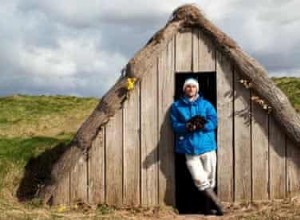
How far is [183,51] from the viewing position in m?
11.6

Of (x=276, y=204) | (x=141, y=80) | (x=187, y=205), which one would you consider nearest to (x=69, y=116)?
(x=187, y=205)

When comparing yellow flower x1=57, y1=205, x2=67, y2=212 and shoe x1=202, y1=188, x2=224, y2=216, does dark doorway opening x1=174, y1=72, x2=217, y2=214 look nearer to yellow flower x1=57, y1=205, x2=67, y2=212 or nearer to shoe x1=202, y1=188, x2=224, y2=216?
shoe x1=202, y1=188, x2=224, y2=216

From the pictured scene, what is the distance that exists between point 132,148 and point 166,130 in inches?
24.4

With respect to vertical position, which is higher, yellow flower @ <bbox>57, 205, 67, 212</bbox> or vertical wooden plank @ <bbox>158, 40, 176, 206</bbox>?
vertical wooden plank @ <bbox>158, 40, 176, 206</bbox>

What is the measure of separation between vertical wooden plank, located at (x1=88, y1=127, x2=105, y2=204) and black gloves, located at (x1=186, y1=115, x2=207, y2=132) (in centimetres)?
151

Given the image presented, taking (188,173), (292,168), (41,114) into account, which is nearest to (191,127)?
(292,168)

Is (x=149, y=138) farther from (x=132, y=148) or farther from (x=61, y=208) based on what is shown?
(x=61, y=208)

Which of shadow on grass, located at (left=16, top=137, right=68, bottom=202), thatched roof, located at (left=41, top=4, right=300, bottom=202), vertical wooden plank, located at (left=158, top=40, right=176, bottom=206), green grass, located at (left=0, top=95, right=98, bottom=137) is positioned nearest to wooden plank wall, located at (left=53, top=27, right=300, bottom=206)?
vertical wooden plank, located at (left=158, top=40, right=176, bottom=206)

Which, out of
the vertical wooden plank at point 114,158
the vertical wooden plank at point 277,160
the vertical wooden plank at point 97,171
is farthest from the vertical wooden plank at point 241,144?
the vertical wooden plank at point 97,171

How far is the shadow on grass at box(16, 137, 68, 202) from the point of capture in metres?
12.4

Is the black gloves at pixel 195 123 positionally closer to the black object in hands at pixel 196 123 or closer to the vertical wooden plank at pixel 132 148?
the black object in hands at pixel 196 123

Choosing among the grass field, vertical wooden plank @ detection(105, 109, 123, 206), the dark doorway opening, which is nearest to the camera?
the grass field

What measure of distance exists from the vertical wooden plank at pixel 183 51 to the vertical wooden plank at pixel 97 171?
5.31ft

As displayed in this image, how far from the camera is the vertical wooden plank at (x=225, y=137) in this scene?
452 inches
